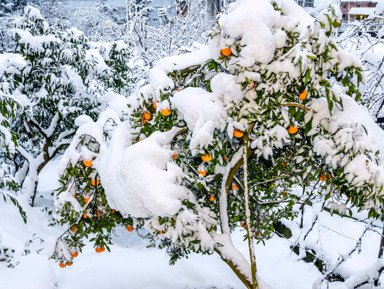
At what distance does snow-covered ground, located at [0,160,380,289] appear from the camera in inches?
193

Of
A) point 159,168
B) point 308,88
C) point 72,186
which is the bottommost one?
point 72,186

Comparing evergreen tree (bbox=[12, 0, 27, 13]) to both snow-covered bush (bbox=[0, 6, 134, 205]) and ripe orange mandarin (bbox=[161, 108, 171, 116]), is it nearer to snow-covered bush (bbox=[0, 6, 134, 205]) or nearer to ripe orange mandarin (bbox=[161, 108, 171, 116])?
snow-covered bush (bbox=[0, 6, 134, 205])

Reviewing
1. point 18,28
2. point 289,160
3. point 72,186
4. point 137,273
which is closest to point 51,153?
point 18,28

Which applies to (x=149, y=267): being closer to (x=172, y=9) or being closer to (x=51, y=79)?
(x=51, y=79)

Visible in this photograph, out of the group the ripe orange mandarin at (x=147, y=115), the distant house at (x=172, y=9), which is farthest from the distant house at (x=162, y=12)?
the ripe orange mandarin at (x=147, y=115)

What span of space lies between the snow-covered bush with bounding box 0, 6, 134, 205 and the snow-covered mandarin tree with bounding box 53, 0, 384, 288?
3902mm

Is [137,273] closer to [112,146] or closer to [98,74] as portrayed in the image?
[112,146]

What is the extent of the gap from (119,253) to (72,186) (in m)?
3.60

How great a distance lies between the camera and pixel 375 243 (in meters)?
5.83

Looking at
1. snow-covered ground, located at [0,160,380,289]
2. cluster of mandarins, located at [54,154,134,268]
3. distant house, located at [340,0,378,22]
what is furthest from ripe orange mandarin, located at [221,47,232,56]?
snow-covered ground, located at [0,160,380,289]

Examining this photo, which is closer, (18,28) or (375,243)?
(375,243)

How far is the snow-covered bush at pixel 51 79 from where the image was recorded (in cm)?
603

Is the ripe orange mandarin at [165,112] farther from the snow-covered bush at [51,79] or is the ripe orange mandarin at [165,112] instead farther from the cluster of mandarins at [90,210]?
the snow-covered bush at [51,79]

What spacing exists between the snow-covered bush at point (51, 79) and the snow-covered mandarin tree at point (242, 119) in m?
3.90
